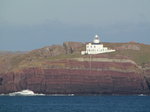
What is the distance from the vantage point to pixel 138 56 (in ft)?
604

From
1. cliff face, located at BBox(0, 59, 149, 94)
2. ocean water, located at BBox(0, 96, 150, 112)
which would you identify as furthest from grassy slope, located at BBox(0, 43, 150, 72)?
ocean water, located at BBox(0, 96, 150, 112)

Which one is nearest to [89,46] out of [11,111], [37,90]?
[37,90]

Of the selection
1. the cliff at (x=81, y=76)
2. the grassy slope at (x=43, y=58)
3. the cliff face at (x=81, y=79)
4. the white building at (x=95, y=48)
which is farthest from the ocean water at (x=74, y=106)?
the white building at (x=95, y=48)

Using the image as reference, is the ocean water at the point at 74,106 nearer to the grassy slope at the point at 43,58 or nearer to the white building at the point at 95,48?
the grassy slope at the point at 43,58

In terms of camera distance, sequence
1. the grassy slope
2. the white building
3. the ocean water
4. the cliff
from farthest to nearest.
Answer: the white building, the grassy slope, the cliff, the ocean water

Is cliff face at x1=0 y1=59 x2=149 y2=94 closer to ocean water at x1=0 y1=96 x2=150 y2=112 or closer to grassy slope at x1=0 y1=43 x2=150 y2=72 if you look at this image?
grassy slope at x1=0 y1=43 x2=150 y2=72

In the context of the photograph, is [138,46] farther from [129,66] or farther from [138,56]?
[129,66]

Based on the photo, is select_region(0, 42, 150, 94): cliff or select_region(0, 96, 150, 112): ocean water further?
select_region(0, 42, 150, 94): cliff

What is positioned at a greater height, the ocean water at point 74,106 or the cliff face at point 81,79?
the cliff face at point 81,79

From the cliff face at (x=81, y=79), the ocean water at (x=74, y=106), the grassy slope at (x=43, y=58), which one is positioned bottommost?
the ocean water at (x=74, y=106)

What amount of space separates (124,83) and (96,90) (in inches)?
273

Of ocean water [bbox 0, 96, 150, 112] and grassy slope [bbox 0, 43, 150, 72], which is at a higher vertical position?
grassy slope [bbox 0, 43, 150, 72]

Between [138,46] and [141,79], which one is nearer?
[141,79]

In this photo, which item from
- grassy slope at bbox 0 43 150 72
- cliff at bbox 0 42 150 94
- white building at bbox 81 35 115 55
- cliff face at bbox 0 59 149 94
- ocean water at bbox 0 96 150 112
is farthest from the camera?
white building at bbox 81 35 115 55
